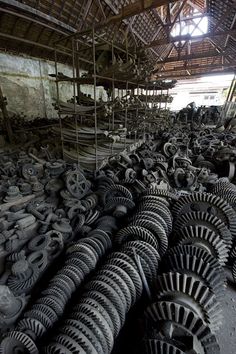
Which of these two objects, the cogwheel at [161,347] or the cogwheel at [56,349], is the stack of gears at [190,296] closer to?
the cogwheel at [161,347]

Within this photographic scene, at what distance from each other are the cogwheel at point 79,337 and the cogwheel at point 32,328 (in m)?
0.39

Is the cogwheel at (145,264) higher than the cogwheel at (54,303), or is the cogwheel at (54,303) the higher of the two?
the cogwheel at (145,264)

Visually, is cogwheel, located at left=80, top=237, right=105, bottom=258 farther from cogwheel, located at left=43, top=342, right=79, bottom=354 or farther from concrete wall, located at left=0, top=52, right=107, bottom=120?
concrete wall, located at left=0, top=52, right=107, bottom=120

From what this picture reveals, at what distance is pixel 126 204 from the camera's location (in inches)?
141

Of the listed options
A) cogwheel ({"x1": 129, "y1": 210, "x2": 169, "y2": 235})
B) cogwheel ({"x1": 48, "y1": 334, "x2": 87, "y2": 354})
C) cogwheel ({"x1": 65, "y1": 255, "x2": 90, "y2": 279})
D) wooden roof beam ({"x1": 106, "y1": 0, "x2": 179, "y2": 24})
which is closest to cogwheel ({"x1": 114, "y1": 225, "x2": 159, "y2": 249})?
cogwheel ({"x1": 129, "y1": 210, "x2": 169, "y2": 235})

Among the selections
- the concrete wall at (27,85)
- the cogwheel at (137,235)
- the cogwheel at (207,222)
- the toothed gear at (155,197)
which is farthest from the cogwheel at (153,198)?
the concrete wall at (27,85)

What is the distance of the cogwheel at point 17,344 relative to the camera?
166 cm

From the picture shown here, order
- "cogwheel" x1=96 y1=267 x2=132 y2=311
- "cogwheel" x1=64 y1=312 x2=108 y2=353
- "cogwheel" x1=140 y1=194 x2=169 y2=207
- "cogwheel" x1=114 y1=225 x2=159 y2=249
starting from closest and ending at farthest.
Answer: "cogwheel" x1=64 y1=312 x2=108 y2=353, "cogwheel" x1=96 y1=267 x2=132 y2=311, "cogwheel" x1=114 y1=225 x2=159 y2=249, "cogwheel" x1=140 y1=194 x2=169 y2=207

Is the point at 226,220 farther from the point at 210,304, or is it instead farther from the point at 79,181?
the point at 79,181

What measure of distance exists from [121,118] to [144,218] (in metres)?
5.91

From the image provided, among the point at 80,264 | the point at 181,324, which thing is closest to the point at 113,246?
the point at 80,264

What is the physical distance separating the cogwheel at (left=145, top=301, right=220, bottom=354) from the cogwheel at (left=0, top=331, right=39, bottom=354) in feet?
3.36

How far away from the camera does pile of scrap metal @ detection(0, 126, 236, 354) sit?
1.57 m

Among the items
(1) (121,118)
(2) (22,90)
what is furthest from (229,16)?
(2) (22,90)
